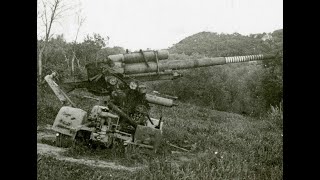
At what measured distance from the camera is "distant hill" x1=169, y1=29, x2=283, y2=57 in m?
11.1

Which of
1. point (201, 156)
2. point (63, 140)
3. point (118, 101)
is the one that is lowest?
point (201, 156)

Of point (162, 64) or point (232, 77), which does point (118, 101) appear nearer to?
point (162, 64)

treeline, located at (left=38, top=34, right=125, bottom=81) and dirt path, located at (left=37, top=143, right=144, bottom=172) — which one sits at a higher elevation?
treeline, located at (left=38, top=34, right=125, bottom=81)

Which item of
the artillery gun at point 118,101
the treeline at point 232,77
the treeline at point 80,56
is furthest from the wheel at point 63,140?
the treeline at point 232,77

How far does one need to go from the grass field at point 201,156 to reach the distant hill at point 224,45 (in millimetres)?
2211

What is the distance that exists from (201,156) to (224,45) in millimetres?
8087

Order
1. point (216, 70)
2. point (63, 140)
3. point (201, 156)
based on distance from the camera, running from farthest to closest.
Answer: point (216, 70)
point (63, 140)
point (201, 156)

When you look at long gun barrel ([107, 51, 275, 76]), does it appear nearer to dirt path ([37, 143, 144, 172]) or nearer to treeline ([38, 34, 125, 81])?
treeline ([38, 34, 125, 81])

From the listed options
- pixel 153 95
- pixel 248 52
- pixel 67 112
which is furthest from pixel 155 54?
pixel 248 52

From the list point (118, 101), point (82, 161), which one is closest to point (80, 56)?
point (118, 101)

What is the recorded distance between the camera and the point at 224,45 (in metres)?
15.7

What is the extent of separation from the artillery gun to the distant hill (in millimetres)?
979

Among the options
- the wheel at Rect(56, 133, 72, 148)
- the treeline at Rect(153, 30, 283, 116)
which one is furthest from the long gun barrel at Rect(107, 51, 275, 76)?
the wheel at Rect(56, 133, 72, 148)
